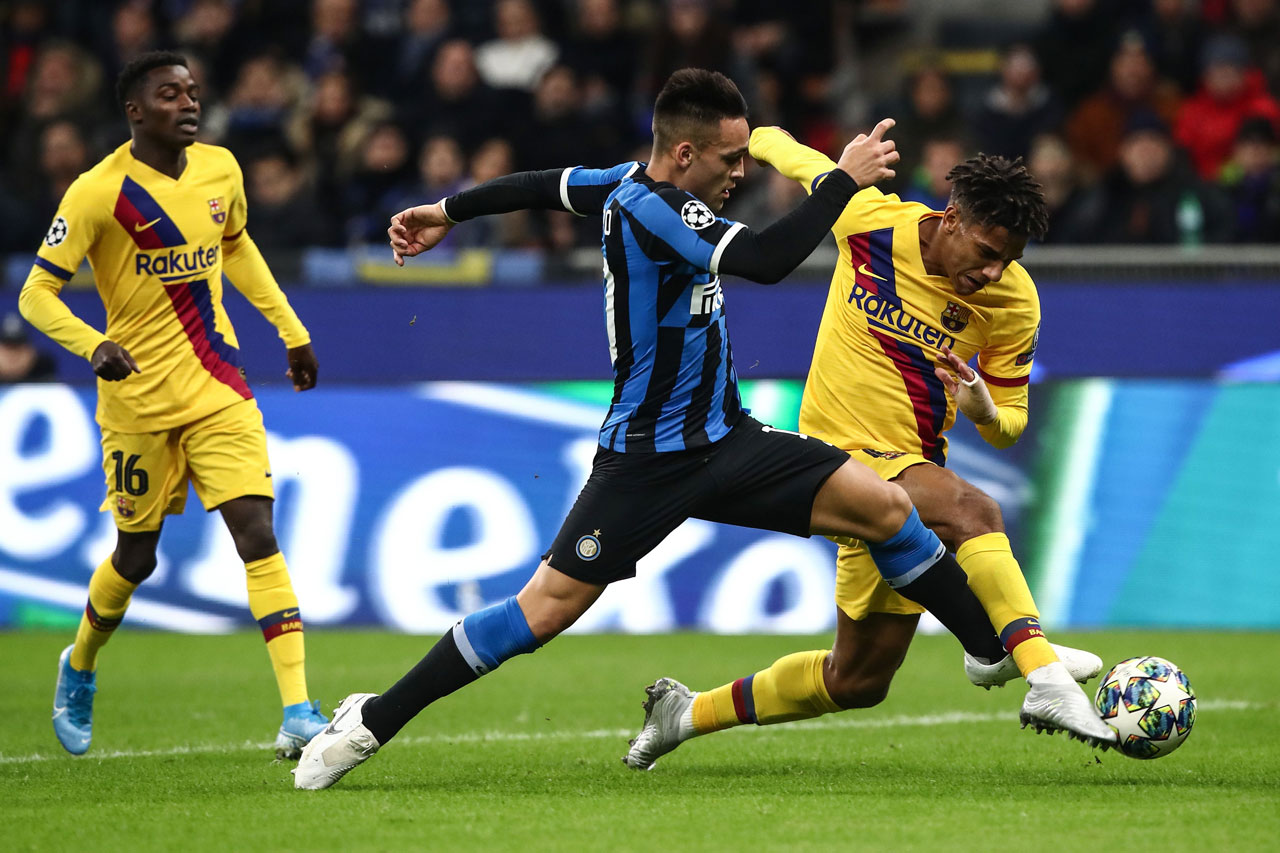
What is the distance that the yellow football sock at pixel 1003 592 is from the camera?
17.8 feet

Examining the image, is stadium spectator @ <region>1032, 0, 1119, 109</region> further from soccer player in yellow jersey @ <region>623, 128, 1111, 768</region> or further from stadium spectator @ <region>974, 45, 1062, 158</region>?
soccer player in yellow jersey @ <region>623, 128, 1111, 768</region>

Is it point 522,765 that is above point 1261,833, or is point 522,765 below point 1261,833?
below

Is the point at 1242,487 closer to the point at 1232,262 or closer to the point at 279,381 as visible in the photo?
the point at 1232,262

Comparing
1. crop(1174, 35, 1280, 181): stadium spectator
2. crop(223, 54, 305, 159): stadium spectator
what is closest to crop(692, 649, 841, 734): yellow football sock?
crop(1174, 35, 1280, 181): stadium spectator

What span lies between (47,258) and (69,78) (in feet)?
29.4

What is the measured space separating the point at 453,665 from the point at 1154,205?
27.5 feet

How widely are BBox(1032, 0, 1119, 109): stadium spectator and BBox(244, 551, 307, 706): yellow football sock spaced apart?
920cm

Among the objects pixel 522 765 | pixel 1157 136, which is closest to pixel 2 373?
pixel 522 765

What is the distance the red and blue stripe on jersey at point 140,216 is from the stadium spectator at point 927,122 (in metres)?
7.24

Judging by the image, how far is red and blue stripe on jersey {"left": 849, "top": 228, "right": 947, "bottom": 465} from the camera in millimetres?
5875

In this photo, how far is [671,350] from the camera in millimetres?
5270

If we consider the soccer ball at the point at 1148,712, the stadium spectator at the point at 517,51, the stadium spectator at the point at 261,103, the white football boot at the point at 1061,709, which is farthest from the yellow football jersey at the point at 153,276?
the stadium spectator at the point at 517,51

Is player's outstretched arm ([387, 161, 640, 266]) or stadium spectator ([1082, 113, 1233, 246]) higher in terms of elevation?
player's outstretched arm ([387, 161, 640, 266])

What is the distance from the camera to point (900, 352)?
19.3 ft
